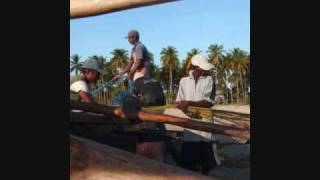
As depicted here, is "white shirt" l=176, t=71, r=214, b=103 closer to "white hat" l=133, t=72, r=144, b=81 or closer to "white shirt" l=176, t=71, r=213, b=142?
"white shirt" l=176, t=71, r=213, b=142

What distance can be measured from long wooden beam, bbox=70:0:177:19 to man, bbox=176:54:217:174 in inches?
81.6

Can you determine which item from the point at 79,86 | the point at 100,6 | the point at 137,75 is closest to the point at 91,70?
the point at 79,86

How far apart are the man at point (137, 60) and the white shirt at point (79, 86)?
1.11m

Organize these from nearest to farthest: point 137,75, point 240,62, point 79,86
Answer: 1. point 79,86
2. point 137,75
3. point 240,62

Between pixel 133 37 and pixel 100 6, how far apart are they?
364cm

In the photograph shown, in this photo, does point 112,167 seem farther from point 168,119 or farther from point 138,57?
point 138,57

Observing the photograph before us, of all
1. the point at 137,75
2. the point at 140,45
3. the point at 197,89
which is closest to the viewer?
the point at 197,89

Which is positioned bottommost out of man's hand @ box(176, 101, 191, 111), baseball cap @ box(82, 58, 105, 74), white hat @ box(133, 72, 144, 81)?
man's hand @ box(176, 101, 191, 111)

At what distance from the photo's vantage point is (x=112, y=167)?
1.40 meters

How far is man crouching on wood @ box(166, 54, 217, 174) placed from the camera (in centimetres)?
452

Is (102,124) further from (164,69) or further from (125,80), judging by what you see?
(164,69)

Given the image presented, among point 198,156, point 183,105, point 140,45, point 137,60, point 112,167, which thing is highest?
A: point 140,45

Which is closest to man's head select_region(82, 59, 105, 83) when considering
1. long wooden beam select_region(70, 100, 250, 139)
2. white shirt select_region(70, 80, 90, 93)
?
white shirt select_region(70, 80, 90, 93)

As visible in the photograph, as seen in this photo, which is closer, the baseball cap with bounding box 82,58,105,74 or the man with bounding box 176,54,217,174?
the man with bounding box 176,54,217,174
